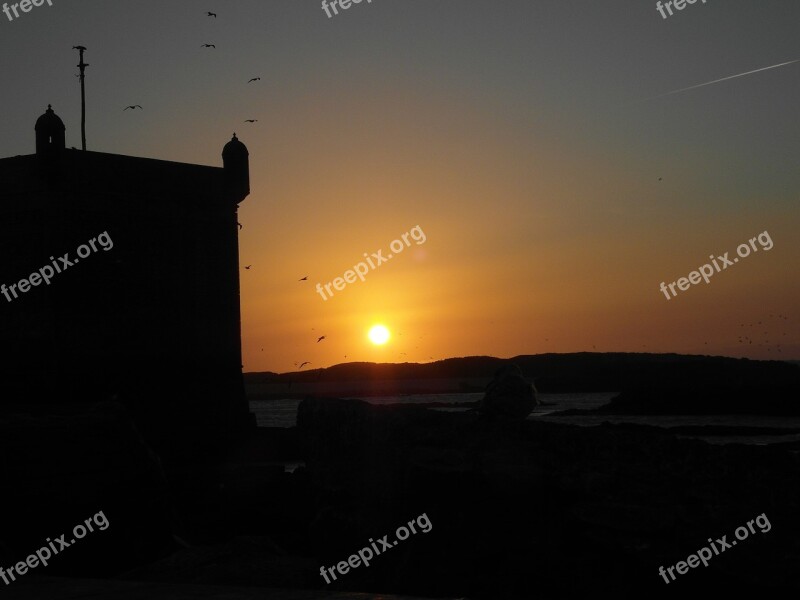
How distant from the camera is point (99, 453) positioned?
51.2 ft

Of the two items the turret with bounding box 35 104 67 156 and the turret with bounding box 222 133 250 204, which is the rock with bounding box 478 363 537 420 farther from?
the turret with bounding box 222 133 250 204

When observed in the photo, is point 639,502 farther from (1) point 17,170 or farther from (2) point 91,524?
(1) point 17,170

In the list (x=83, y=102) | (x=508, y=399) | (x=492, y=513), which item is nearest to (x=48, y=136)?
(x=83, y=102)

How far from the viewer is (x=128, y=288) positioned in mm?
24922

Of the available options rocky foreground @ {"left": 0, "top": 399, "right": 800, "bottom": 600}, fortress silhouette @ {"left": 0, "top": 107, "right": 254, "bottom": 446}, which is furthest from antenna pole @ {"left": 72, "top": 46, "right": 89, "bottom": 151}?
rocky foreground @ {"left": 0, "top": 399, "right": 800, "bottom": 600}

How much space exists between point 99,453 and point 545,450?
8247mm

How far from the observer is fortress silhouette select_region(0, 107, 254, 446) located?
77.0ft

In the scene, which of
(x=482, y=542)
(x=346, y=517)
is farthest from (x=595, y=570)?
(x=346, y=517)

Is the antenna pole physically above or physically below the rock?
above

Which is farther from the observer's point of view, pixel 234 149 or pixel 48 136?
pixel 234 149

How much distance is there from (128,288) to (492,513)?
17.0 meters

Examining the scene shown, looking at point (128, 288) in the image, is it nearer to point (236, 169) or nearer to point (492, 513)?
point (236, 169)

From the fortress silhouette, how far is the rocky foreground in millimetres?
8891

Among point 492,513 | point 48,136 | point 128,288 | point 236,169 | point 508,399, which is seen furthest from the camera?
point 236,169
